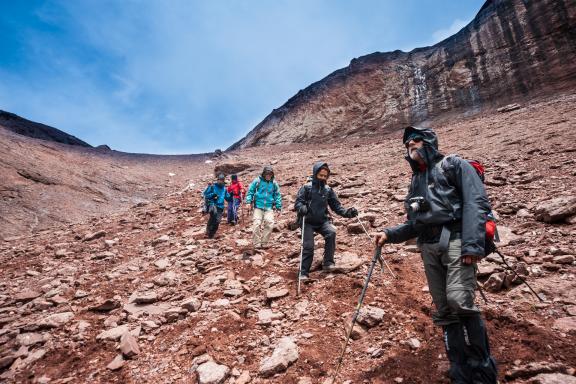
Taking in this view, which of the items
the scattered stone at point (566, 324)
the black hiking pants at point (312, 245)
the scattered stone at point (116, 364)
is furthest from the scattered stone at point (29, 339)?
the scattered stone at point (566, 324)

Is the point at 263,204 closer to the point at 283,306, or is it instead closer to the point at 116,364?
the point at 283,306

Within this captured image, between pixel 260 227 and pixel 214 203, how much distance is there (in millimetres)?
2741

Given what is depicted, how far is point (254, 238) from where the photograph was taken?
7879 millimetres

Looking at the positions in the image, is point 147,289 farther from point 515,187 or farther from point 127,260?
point 515,187

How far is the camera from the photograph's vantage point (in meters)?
3.12

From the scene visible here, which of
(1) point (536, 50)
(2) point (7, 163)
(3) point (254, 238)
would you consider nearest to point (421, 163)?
(3) point (254, 238)

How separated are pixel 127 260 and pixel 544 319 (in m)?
9.25

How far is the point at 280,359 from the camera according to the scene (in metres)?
3.60

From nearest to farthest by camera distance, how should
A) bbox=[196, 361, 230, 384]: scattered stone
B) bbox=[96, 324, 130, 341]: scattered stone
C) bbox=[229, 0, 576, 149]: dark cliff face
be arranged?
1. bbox=[196, 361, 230, 384]: scattered stone
2. bbox=[96, 324, 130, 341]: scattered stone
3. bbox=[229, 0, 576, 149]: dark cliff face

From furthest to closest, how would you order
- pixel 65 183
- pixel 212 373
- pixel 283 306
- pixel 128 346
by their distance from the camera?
pixel 65 183 → pixel 283 306 → pixel 128 346 → pixel 212 373

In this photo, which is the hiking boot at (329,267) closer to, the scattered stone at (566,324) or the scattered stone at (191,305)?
the scattered stone at (191,305)

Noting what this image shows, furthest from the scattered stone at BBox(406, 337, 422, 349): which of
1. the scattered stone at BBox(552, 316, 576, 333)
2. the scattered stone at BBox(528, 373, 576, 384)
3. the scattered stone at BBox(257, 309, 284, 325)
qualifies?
the scattered stone at BBox(257, 309, 284, 325)

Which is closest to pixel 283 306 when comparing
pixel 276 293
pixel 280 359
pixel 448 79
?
pixel 276 293

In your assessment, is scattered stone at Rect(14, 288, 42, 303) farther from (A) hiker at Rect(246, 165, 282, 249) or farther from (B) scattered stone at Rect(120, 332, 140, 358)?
(A) hiker at Rect(246, 165, 282, 249)
